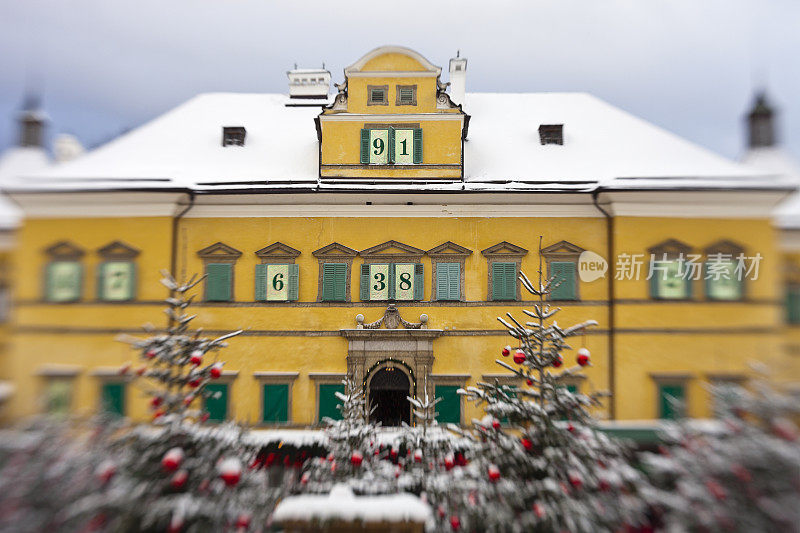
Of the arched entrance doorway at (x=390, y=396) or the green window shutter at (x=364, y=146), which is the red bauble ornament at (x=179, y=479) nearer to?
the arched entrance doorway at (x=390, y=396)

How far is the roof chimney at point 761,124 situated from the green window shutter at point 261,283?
897 cm

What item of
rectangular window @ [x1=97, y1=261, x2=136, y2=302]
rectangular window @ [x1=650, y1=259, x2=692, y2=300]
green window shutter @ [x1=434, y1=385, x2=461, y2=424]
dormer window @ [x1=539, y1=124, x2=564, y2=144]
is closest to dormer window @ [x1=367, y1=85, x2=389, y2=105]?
dormer window @ [x1=539, y1=124, x2=564, y2=144]

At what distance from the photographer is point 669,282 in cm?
886

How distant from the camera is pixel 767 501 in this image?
3.28 meters

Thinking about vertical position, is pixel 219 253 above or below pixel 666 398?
above

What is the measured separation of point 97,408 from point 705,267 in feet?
27.0

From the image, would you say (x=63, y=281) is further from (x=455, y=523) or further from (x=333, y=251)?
(x=333, y=251)

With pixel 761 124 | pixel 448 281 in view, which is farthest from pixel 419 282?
pixel 761 124

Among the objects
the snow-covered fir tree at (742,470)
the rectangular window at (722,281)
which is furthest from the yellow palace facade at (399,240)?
the snow-covered fir tree at (742,470)

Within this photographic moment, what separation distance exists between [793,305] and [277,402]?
921cm

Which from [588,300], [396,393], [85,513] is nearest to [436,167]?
[588,300]

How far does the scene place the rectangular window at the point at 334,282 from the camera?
10.8 m

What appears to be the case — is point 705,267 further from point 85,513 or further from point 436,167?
point 85,513

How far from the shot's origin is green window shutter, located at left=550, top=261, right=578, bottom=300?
10414mm
